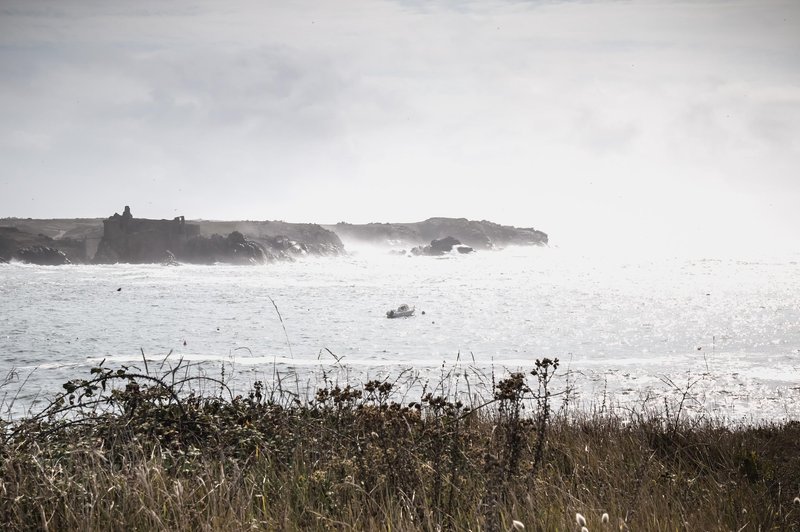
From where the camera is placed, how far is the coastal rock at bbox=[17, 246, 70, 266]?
102m

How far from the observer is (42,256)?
336 ft

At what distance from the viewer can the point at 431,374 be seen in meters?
15.4

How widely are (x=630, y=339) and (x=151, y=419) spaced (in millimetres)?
19543

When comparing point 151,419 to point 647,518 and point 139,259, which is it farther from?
point 139,259

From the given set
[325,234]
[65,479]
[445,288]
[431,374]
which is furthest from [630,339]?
[325,234]

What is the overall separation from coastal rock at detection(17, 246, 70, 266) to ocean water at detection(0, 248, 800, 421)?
209 ft


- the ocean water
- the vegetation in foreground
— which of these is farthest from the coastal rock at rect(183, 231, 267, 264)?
the vegetation in foreground

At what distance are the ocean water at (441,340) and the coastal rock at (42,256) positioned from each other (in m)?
63.8

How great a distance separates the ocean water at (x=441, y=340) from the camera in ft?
43.6

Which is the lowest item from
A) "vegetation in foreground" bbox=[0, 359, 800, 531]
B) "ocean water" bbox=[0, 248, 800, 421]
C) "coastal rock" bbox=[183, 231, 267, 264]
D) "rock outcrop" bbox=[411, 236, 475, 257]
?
"ocean water" bbox=[0, 248, 800, 421]

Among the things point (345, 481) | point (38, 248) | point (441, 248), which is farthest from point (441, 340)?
point (441, 248)

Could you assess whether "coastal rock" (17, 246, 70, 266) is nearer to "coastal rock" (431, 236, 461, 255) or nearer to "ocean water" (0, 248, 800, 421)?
"ocean water" (0, 248, 800, 421)

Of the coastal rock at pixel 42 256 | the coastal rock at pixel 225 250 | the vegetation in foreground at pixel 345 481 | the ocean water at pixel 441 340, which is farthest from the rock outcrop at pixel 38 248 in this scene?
the vegetation in foreground at pixel 345 481

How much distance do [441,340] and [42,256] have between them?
99.2 meters
